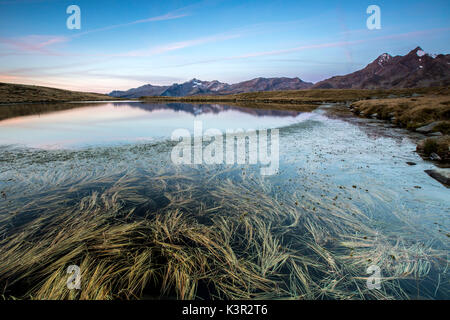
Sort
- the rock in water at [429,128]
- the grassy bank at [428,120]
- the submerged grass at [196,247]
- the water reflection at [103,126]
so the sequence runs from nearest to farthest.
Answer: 1. the submerged grass at [196,247]
2. the grassy bank at [428,120]
3. the water reflection at [103,126]
4. the rock in water at [429,128]

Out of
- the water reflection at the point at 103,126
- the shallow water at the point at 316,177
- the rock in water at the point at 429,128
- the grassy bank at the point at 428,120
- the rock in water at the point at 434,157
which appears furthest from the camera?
the rock in water at the point at 429,128

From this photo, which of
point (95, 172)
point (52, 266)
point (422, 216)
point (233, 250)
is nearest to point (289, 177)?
point (422, 216)

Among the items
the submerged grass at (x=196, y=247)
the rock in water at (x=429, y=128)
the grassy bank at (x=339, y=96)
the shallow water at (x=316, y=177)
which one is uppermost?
the grassy bank at (x=339, y=96)

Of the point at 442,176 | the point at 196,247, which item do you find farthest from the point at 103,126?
the point at 442,176

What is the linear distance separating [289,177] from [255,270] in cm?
662

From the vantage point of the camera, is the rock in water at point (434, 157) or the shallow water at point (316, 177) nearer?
the shallow water at point (316, 177)

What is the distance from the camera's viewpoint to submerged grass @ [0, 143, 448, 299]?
412cm

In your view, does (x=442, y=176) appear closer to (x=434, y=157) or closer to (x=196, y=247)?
A: (x=434, y=157)

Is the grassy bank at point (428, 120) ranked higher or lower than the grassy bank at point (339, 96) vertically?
lower

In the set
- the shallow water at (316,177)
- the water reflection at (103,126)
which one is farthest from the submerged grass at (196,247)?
the water reflection at (103,126)

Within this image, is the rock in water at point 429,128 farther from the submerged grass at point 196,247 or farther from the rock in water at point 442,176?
the submerged grass at point 196,247

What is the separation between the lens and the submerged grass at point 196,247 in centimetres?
412

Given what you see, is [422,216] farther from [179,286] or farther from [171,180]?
[171,180]

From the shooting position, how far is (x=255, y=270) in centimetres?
464
